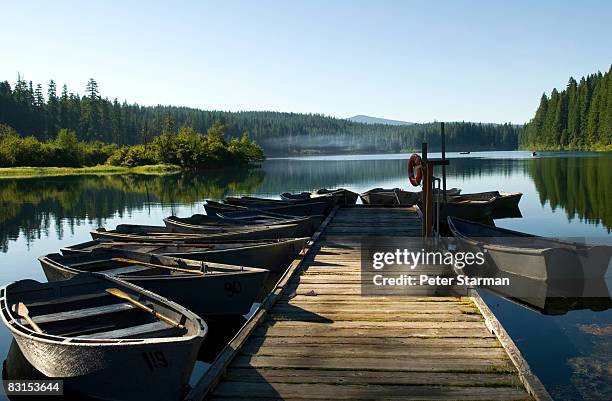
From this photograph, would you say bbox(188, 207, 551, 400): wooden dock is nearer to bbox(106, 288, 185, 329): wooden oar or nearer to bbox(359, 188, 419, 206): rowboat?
bbox(106, 288, 185, 329): wooden oar

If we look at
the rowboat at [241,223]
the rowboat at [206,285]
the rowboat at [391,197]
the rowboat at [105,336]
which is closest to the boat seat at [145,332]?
the rowboat at [105,336]

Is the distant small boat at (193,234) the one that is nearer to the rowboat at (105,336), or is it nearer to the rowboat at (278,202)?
the rowboat at (105,336)

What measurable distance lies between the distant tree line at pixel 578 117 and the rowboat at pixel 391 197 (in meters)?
92.8

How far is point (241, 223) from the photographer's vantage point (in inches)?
738

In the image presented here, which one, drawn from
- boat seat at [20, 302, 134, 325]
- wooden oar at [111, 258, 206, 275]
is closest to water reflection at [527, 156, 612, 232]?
wooden oar at [111, 258, 206, 275]

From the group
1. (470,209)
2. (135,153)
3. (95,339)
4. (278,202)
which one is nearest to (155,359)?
(95,339)

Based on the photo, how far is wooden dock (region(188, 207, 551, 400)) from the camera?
6.24 metres

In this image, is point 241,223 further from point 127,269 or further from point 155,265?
point 127,269

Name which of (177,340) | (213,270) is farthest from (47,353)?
(213,270)

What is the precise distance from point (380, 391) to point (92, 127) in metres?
143

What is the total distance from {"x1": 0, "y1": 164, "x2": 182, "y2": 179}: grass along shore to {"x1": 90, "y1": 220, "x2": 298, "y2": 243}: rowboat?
6817cm

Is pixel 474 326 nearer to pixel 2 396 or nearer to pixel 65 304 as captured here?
pixel 65 304

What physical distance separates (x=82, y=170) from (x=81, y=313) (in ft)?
284

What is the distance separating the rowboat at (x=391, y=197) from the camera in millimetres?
28906
